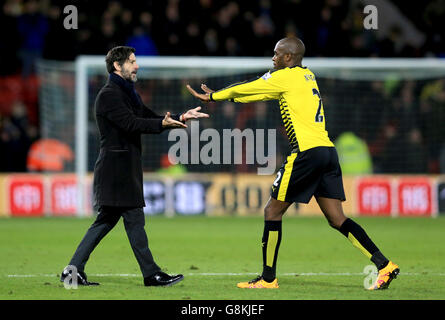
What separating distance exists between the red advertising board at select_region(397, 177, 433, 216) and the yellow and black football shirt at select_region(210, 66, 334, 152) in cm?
1025

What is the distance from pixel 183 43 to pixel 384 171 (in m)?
5.18

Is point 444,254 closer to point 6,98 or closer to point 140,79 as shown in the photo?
point 140,79

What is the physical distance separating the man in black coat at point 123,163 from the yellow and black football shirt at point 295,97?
485 millimetres

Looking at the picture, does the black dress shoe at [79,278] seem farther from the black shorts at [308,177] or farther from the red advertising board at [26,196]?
the red advertising board at [26,196]

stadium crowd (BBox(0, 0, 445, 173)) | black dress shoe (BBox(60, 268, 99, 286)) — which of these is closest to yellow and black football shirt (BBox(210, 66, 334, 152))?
black dress shoe (BBox(60, 268, 99, 286))

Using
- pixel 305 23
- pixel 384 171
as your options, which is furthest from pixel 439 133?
pixel 305 23

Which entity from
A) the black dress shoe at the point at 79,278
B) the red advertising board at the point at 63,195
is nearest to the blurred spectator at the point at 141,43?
the red advertising board at the point at 63,195

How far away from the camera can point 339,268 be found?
917 cm

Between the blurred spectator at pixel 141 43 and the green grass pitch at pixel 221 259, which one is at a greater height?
the blurred spectator at pixel 141 43

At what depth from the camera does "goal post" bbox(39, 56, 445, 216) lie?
57.5 feet

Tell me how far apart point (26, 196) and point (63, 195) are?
2.39 ft

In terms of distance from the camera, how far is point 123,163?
7.58m

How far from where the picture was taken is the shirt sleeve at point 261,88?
7387mm

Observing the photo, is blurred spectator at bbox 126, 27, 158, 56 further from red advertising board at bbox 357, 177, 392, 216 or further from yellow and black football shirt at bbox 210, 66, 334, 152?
yellow and black football shirt at bbox 210, 66, 334, 152
